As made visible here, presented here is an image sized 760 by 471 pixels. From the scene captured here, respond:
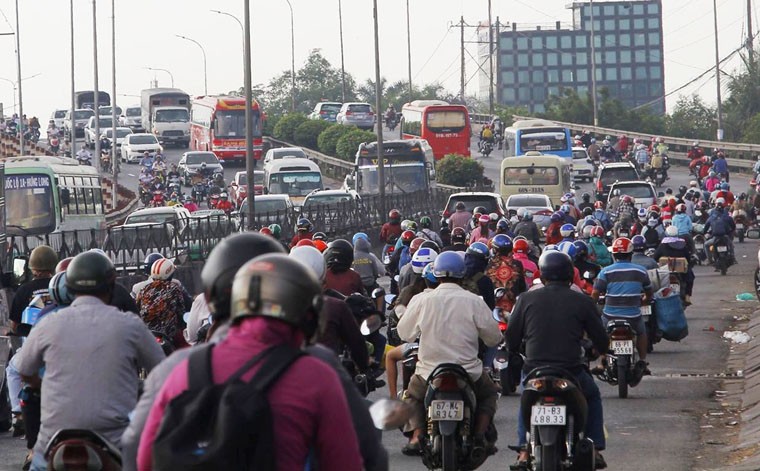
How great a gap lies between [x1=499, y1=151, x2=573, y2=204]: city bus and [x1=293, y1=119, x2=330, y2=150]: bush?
119 ft

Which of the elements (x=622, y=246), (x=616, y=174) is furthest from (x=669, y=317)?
(x=616, y=174)

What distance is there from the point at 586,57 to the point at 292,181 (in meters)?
121

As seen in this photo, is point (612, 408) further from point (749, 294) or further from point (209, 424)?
point (749, 294)

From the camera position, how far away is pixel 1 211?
27.5 metres

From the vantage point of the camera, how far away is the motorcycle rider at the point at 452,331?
9.55 m

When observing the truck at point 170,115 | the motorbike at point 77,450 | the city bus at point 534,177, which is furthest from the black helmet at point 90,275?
the truck at point 170,115

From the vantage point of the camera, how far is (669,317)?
1634 cm

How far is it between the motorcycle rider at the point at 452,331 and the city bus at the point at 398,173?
35.5 meters

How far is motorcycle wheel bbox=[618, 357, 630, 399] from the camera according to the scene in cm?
1405

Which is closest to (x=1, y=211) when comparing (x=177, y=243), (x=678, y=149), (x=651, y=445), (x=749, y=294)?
(x=177, y=243)

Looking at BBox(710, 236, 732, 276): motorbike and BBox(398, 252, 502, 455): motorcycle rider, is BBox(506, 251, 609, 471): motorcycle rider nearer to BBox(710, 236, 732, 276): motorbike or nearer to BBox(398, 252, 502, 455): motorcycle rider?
BBox(398, 252, 502, 455): motorcycle rider

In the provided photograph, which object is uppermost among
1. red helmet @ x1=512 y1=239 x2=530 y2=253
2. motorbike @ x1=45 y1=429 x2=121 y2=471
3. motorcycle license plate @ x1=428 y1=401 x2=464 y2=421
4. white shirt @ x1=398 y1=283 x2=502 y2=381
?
red helmet @ x1=512 y1=239 x2=530 y2=253

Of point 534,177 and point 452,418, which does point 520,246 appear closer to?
point 452,418

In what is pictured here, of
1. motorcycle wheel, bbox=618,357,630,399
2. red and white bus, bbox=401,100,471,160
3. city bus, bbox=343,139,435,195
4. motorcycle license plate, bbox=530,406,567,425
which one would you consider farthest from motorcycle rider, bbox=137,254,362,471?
red and white bus, bbox=401,100,471,160
